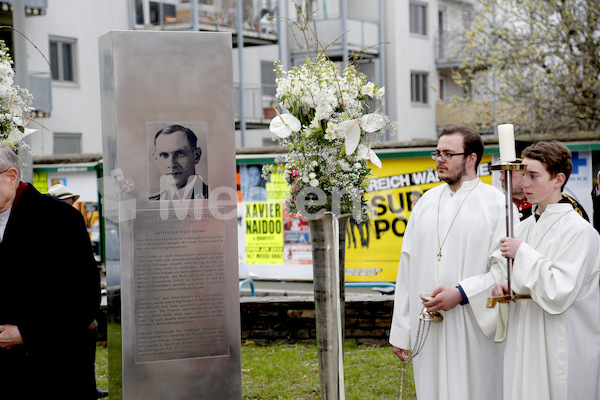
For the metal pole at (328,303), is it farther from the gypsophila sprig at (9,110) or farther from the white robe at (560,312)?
the gypsophila sprig at (9,110)

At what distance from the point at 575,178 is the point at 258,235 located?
4.75 metres

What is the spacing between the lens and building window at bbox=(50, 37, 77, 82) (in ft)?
→ 81.9

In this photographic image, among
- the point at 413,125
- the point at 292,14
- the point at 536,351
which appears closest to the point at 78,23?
the point at 292,14

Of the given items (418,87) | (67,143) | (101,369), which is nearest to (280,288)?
(101,369)

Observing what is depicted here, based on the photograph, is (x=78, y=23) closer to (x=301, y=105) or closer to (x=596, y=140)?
(x=596, y=140)

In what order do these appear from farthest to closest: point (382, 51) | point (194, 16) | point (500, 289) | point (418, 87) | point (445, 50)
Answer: point (445, 50) → point (418, 87) → point (382, 51) → point (194, 16) → point (500, 289)

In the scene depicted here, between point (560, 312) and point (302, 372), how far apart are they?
3.87m

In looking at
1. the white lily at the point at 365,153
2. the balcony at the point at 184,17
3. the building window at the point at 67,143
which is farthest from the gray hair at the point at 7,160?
the balcony at the point at 184,17

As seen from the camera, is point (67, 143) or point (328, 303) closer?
point (328, 303)

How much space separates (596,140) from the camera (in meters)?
10.8

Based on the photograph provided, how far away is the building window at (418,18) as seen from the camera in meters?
34.4

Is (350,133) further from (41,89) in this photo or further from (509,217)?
(41,89)

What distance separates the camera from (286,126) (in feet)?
19.3

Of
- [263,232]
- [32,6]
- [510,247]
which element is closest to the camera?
[510,247]
